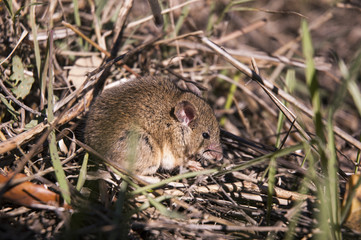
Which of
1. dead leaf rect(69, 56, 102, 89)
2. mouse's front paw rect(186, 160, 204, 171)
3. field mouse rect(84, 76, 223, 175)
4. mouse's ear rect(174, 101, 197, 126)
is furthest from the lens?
dead leaf rect(69, 56, 102, 89)

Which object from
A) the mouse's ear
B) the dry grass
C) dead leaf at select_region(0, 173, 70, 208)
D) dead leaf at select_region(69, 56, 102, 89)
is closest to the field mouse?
the mouse's ear

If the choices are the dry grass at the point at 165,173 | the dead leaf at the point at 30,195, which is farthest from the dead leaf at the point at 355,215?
the dead leaf at the point at 30,195

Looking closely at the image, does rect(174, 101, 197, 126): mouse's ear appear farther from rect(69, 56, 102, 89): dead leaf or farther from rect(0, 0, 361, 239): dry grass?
rect(69, 56, 102, 89): dead leaf

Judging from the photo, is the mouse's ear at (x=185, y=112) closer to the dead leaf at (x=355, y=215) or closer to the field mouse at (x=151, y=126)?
the field mouse at (x=151, y=126)

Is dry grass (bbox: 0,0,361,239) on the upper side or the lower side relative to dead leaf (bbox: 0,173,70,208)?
upper

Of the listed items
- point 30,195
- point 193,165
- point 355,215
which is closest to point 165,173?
point 193,165

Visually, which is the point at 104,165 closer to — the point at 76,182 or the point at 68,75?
A: the point at 76,182

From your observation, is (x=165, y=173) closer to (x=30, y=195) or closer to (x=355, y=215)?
(x=30, y=195)

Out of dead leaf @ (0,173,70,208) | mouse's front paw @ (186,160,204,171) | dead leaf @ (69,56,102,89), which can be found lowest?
dead leaf @ (0,173,70,208)
